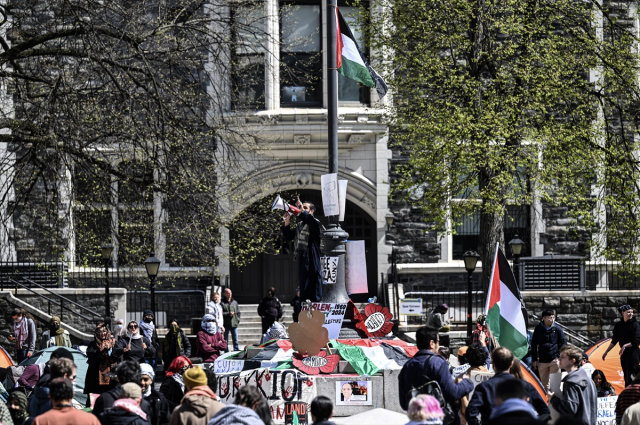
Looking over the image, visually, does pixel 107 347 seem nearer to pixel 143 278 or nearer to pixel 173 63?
pixel 173 63

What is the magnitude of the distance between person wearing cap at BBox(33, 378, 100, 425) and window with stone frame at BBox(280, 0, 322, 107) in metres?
16.3

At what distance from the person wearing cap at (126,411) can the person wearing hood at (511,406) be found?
2.61m

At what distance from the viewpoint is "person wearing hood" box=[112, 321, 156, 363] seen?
11.9m

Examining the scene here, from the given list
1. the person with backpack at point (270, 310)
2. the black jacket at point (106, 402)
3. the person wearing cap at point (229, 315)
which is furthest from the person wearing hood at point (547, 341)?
the person wearing cap at point (229, 315)

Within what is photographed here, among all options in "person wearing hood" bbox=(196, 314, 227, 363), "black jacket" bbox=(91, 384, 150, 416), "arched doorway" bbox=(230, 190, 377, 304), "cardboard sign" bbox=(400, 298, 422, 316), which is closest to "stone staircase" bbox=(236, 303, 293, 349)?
"arched doorway" bbox=(230, 190, 377, 304)

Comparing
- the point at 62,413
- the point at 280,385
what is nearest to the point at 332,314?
the point at 280,385

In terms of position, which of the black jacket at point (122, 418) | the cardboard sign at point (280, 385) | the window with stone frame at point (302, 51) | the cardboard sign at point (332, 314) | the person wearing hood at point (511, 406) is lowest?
the cardboard sign at point (280, 385)

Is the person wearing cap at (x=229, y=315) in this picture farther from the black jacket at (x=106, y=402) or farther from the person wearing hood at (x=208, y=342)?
the black jacket at (x=106, y=402)

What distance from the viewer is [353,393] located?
36.1ft

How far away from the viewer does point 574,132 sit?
18469 mm

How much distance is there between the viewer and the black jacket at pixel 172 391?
28.9ft

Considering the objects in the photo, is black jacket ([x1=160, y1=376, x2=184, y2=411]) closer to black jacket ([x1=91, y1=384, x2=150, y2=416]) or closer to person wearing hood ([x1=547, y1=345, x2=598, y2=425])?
black jacket ([x1=91, y1=384, x2=150, y2=416])

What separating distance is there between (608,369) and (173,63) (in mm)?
8294

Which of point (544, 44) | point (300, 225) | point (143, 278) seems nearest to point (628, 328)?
point (300, 225)
